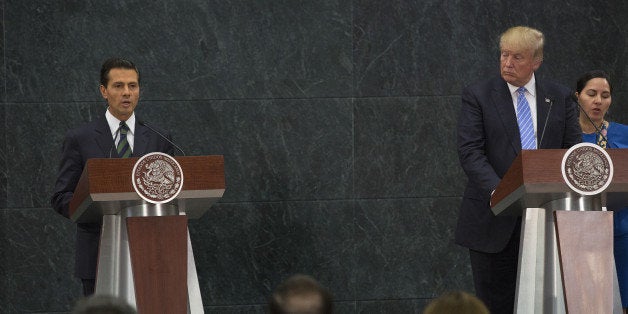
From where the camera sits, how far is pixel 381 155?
6.76 m

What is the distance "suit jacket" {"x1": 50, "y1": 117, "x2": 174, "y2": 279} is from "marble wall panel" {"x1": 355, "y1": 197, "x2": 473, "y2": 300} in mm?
1938

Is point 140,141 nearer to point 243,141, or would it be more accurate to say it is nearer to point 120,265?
point 120,265

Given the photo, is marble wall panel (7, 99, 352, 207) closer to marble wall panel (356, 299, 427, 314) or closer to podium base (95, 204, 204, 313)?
marble wall panel (356, 299, 427, 314)

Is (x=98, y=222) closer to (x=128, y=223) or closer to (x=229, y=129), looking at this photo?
(x=128, y=223)

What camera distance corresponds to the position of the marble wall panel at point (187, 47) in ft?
21.6

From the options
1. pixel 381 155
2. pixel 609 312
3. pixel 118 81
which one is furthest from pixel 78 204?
pixel 381 155

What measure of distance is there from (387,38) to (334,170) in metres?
0.87

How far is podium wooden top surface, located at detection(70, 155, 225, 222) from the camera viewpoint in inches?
166

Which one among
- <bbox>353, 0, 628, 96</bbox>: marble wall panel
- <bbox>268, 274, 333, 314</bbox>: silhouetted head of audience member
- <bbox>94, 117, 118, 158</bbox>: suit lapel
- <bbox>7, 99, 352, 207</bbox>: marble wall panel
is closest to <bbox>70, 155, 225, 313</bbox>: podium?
<bbox>94, 117, 118, 158</bbox>: suit lapel

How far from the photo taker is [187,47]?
263 inches

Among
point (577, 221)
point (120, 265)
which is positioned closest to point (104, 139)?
point (120, 265)

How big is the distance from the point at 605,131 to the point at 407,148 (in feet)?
4.54

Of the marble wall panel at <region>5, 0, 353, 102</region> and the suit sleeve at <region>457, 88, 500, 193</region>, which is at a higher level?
the marble wall panel at <region>5, 0, 353, 102</region>

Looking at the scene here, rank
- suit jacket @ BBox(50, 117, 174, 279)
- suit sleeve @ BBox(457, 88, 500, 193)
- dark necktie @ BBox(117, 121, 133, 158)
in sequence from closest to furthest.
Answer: suit sleeve @ BBox(457, 88, 500, 193) < suit jacket @ BBox(50, 117, 174, 279) < dark necktie @ BBox(117, 121, 133, 158)
